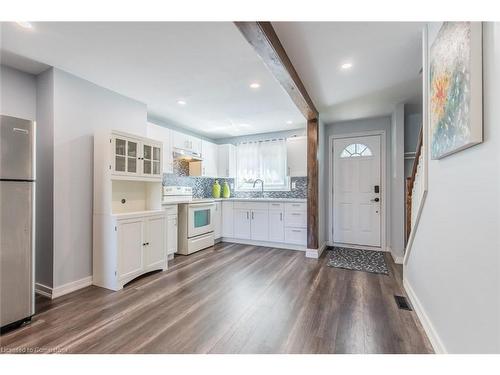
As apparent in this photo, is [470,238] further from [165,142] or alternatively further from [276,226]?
[165,142]

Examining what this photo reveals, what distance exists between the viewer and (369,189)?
4.30 meters

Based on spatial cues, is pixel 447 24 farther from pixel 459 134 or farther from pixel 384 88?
pixel 384 88

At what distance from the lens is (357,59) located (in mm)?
2273

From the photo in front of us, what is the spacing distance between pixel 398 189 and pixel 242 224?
2.80 meters

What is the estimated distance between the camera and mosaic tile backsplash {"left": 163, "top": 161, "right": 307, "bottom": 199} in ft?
15.0

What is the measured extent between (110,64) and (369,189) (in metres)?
4.29

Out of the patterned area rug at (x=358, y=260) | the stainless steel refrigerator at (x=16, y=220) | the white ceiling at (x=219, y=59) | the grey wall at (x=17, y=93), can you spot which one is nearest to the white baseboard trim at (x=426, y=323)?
the patterned area rug at (x=358, y=260)

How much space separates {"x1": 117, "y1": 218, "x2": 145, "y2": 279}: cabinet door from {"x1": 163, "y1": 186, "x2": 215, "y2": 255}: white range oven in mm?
961

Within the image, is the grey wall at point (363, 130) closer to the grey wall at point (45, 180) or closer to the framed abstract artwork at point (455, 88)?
the framed abstract artwork at point (455, 88)

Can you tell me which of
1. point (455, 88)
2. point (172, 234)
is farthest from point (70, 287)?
point (455, 88)

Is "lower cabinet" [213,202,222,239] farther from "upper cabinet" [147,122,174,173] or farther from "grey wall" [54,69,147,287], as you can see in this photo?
"grey wall" [54,69,147,287]

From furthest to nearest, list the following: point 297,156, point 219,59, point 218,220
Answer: point 218,220 → point 297,156 → point 219,59

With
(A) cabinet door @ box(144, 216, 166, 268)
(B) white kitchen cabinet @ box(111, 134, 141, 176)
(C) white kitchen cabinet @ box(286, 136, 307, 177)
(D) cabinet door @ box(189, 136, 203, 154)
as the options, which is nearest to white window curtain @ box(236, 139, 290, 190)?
(C) white kitchen cabinet @ box(286, 136, 307, 177)

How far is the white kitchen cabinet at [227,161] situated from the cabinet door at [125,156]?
96.9 inches
